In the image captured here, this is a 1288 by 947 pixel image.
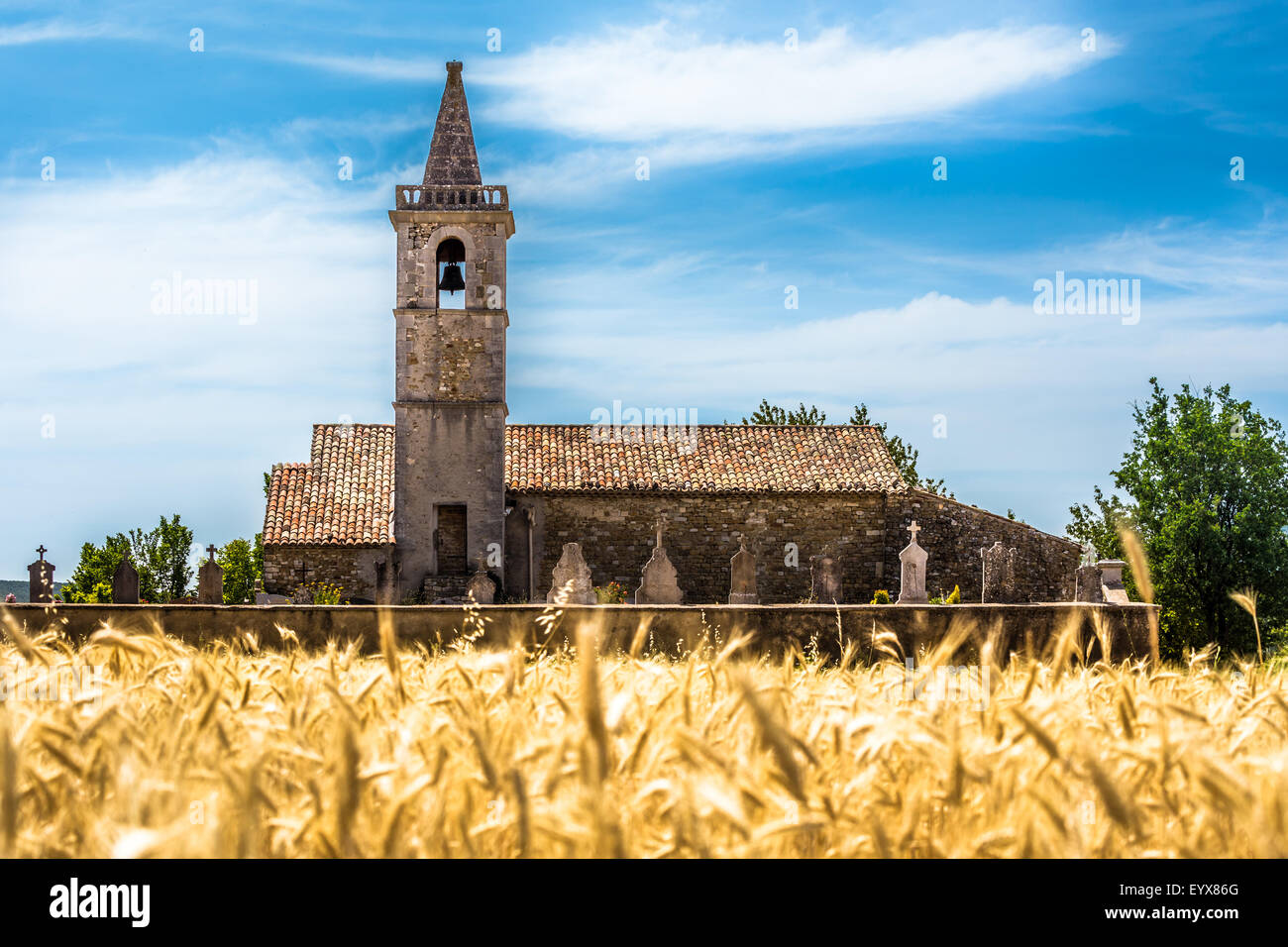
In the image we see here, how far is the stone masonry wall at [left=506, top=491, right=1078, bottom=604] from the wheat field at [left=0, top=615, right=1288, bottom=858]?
73.1 feet

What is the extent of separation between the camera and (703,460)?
27.5 metres

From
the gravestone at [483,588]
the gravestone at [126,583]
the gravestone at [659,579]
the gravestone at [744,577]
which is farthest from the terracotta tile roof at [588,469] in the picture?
the gravestone at [659,579]

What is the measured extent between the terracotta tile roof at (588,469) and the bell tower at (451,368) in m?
1.15

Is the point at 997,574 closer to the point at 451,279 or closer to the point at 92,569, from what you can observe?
the point at 451,279

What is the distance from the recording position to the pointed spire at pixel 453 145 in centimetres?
2531

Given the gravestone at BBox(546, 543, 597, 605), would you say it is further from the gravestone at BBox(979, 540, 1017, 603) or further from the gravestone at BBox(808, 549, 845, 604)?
the gravestone at BBox(979, 540, 1017, 603)

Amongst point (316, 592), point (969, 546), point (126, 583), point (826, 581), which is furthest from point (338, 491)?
point (969, 546)

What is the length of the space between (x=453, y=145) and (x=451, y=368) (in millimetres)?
5147

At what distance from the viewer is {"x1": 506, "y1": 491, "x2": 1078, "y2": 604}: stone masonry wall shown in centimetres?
2566
